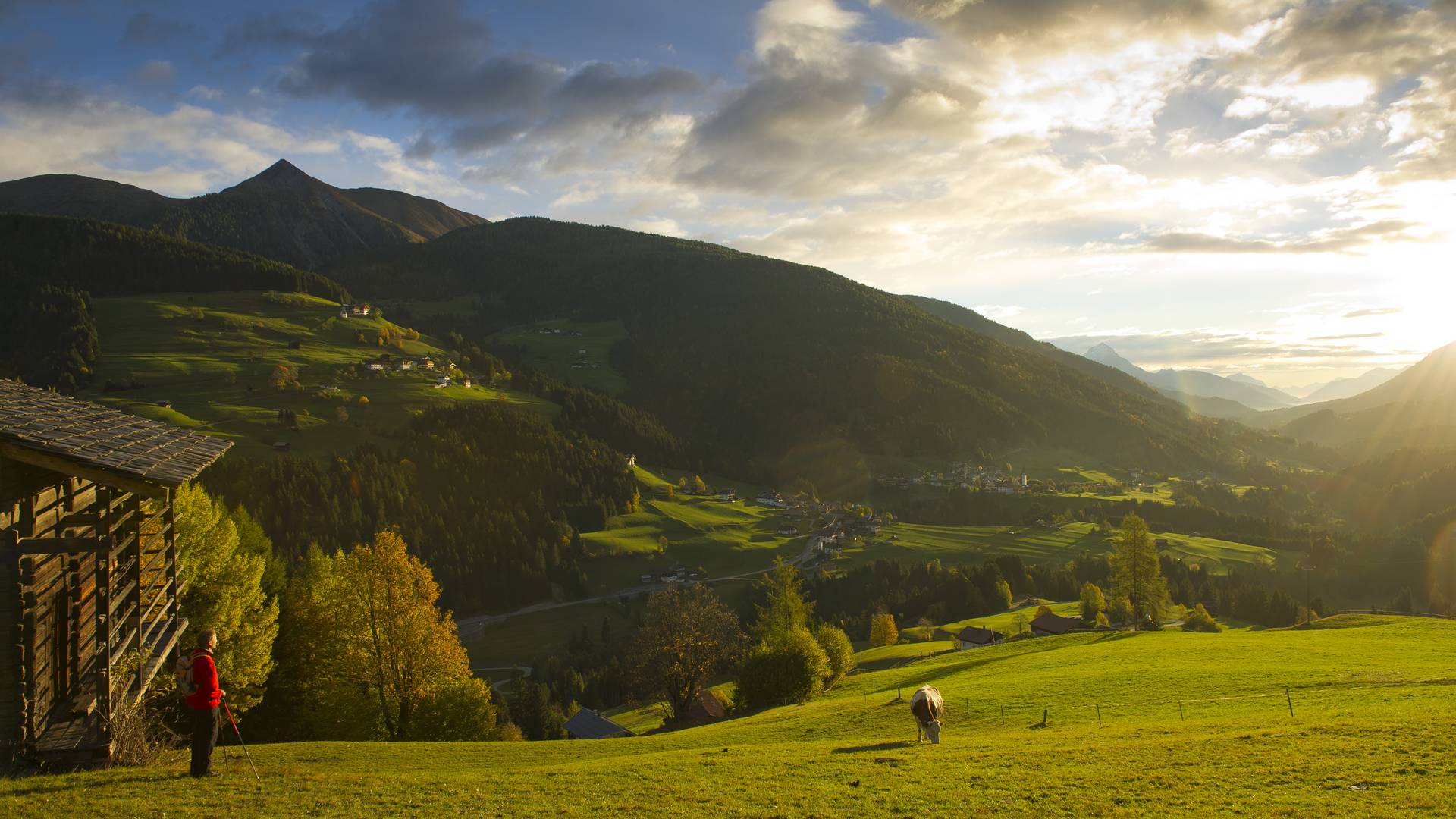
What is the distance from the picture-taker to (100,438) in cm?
1711

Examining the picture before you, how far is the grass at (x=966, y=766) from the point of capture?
14266 mm

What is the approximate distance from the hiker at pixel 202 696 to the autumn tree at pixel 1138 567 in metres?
69.0

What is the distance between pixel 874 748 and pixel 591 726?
151ft

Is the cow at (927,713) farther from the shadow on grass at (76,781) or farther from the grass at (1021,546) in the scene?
the grass at (1021,546)

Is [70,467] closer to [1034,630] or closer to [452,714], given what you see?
[452,714]

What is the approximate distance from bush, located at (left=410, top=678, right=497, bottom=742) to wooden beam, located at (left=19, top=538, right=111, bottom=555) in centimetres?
2543

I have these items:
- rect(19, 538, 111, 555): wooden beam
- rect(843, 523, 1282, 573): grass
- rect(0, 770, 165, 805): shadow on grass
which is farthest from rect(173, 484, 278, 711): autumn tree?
rect(843, 523, 1282, 573): grass

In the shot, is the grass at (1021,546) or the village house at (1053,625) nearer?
the village house at (1053,625)

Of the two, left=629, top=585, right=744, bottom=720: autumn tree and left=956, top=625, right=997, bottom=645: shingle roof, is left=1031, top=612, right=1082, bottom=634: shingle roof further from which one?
left=629, top=585, right=744, bottom=720: autumn tree

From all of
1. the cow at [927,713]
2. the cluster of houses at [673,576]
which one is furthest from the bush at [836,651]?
the cluster of houses at [673,576]

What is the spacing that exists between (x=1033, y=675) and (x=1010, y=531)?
139m

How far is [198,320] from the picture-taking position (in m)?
183

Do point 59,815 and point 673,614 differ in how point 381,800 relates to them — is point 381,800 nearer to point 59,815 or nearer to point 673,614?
point 59,815

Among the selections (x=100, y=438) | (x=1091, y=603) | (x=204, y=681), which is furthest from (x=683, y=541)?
(x=204, y=681)
